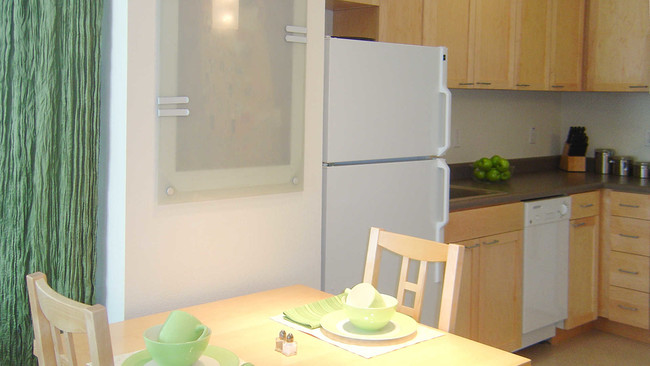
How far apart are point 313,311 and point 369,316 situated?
0.25 m

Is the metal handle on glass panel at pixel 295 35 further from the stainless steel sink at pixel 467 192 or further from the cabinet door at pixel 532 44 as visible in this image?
the cabinet door at pixel 532 44

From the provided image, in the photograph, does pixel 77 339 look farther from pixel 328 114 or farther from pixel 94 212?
pixel 328 114

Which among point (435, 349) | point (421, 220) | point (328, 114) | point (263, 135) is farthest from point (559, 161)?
point (435, 349)

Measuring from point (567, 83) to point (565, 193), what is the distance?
0.94m

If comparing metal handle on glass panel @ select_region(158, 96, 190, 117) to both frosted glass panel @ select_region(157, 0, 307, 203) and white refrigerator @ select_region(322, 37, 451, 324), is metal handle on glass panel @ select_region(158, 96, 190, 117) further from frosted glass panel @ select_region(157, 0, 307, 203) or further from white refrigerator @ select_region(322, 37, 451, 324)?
white refrigerator @ select_region(322, 37, 451, 324)

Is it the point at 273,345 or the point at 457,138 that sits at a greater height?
the point at 457,138

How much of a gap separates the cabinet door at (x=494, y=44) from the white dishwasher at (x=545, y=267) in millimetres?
766

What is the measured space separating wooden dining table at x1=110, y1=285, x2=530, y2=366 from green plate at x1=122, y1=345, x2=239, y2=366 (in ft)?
0.17

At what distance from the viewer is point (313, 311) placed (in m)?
1.94

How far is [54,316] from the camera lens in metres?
1.30

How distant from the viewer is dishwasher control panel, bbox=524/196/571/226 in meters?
3.66

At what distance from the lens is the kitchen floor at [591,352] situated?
3803mm

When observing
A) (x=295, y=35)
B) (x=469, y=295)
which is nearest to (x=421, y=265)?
(x=295, y=35)

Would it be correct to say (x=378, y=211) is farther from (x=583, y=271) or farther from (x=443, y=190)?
(x=583, y=271)
